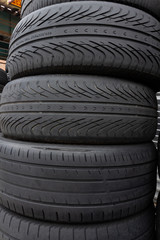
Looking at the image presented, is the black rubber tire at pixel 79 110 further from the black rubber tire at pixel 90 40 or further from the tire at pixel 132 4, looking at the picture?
the tire at pixel 132 4

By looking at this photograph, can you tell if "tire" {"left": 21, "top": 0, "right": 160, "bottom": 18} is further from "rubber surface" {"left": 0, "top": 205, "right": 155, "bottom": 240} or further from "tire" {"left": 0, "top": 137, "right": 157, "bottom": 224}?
"rubber surface" {"left": 0, "top": 205, "right": 155, "bottom": 240}

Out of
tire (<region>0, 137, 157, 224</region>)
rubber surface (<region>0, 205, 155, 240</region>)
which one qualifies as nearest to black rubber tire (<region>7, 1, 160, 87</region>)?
tire (<region>0, 137, 157, 224</region>)

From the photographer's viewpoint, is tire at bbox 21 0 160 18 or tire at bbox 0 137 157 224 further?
tire at bbox 21 0 160 18

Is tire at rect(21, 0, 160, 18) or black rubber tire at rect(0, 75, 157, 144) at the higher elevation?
tire at rect(21, 0, 160, 18)

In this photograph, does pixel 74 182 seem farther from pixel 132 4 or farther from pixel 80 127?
pixel 132 4

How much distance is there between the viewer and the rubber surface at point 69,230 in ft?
2.06

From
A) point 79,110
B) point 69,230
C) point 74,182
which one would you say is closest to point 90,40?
point 79,110

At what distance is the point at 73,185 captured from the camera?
622mm

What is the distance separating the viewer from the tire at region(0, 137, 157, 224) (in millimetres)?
624

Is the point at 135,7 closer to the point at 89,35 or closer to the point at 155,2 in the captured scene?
the point at 155,2

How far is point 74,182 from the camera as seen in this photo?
0.62 metres

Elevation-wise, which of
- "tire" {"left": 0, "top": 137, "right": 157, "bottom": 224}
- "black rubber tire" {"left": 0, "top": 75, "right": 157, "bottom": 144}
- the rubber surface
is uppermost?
"black rubber tire" {"left": 0, "top": 75, "right": 157, "bottom": 144}

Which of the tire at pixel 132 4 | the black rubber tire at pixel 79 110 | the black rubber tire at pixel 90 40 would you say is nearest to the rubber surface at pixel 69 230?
the black rubber tire at pixel 79 110

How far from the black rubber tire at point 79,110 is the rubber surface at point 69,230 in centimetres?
30
